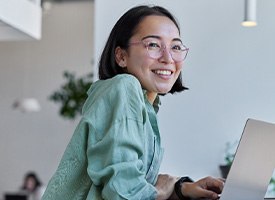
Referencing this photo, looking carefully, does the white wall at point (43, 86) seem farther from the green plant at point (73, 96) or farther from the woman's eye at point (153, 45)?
the woman's eye at point (153, 45)

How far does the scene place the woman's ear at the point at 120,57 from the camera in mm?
1069

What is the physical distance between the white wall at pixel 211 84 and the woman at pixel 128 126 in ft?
Result: 6.94

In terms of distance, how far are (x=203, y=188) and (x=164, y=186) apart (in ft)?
0.23

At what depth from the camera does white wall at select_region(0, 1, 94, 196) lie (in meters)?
8.89

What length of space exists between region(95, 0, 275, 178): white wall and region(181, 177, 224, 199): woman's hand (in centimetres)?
216

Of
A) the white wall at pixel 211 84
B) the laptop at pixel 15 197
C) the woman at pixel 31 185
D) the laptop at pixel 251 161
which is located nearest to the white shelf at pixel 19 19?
the white wall at pixel 211 84

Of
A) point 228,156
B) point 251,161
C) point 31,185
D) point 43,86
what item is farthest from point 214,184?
point 43,86

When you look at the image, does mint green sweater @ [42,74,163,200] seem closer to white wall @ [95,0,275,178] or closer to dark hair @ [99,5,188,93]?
dark hair @ [99,5,188,93]

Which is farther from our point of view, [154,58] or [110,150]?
[154,58]

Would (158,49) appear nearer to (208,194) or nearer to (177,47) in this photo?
(177,47)

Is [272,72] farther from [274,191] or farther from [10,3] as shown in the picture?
[10,3]

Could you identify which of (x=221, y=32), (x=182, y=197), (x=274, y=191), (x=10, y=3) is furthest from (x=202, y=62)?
(x=182, y=197)

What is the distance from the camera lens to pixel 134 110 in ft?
2.97

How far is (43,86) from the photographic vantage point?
29.6 feet
